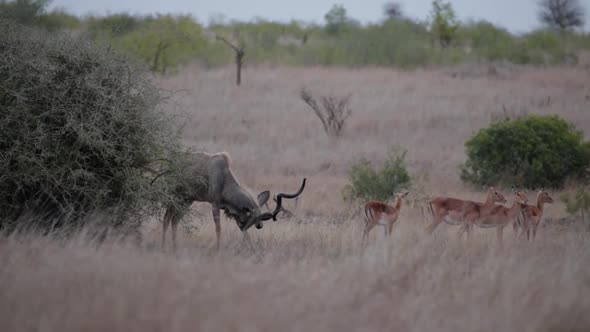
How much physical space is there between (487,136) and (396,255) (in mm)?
13357

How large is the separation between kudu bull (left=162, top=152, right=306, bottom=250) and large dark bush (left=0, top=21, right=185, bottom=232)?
4.08 ft

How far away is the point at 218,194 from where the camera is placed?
40.2 feet

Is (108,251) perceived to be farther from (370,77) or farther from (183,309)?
(370,77)

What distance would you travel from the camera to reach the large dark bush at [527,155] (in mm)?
20797

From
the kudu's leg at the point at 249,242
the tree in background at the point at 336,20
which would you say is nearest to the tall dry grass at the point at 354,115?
the kudu's leg at the point at 249,242

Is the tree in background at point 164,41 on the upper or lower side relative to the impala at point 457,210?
upper

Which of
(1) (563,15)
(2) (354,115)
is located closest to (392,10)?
(1) (563,15)

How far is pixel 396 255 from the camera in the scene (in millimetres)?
8820

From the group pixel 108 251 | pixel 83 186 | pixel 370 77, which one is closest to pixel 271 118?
pixel 370 77

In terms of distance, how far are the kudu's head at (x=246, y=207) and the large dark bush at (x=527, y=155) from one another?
10379 millimetres

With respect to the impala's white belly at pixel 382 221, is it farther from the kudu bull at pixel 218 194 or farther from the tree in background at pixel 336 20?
the tree in background at pixel 336 20

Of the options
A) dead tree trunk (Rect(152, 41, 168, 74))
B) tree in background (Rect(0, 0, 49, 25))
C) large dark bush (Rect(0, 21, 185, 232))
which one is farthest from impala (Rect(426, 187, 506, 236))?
dead tree trunk (Rect(152, 41, 168, 74))

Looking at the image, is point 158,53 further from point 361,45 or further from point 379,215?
point 379,215

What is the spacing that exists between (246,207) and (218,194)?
0.66 meters
